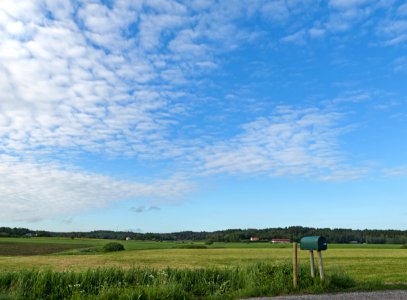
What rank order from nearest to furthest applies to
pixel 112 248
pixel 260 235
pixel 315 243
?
pixel 315 243, pixel 112 248, pixel 260 235

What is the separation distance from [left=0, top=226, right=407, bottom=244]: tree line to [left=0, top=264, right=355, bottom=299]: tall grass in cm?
8266

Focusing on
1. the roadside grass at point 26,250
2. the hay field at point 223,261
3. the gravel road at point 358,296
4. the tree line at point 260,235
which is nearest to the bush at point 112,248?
the hay field at point 223,261

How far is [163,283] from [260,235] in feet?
365

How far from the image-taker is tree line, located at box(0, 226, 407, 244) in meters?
112

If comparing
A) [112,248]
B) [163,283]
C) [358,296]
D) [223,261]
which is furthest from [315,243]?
[112,248]

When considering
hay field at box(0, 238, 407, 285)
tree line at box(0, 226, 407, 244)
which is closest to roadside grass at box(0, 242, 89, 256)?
hay field at box(0, 238, 407, 285)

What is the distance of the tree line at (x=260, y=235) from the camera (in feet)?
367

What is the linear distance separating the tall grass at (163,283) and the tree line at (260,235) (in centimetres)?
8266

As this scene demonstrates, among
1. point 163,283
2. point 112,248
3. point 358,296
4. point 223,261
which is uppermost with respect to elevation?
point 112,248

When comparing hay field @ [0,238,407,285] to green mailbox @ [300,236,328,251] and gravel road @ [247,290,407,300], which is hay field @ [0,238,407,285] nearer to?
green mailbox @ [300,236,328,251]

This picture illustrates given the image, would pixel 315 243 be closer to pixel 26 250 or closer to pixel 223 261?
pixel 223 261

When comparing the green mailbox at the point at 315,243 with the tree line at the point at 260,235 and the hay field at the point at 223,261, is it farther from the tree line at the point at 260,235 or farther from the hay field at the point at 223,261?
the tree line at the point at 260,235

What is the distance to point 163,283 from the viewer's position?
1334 centimetres

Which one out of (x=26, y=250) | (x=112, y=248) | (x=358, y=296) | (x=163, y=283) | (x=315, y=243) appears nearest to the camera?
(x=358, y=296)
